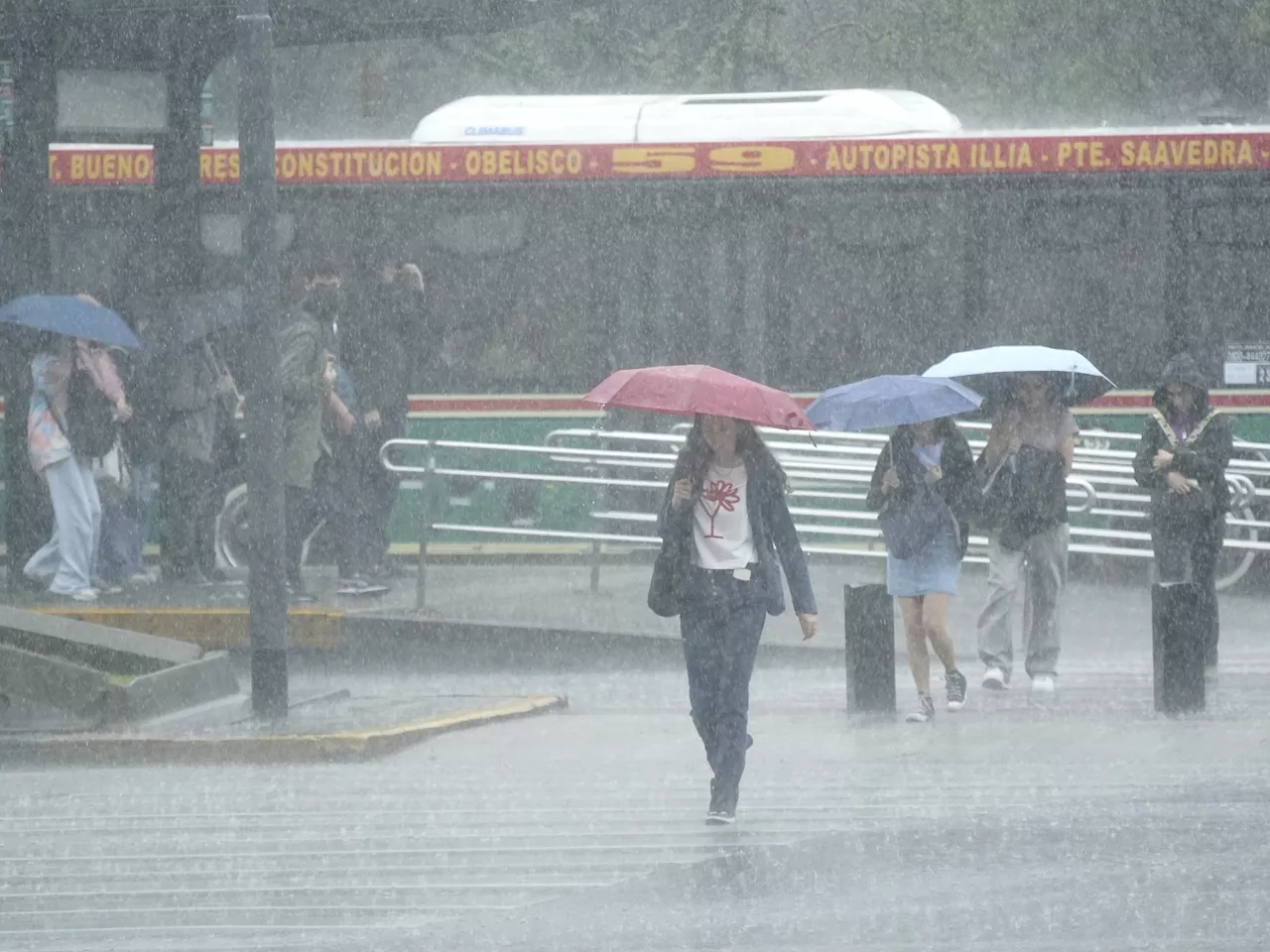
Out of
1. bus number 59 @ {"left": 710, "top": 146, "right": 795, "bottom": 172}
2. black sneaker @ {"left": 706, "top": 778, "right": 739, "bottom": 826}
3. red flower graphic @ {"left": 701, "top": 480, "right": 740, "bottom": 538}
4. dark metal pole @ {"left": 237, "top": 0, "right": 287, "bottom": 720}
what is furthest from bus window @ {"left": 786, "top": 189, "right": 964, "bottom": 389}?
black sneaker @ {"left": 706, "top": 778, "right": 739, "bottom": 826}

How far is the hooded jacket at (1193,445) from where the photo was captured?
1141cm

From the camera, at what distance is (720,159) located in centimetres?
1552

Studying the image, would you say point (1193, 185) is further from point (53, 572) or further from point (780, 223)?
point (53, 572)

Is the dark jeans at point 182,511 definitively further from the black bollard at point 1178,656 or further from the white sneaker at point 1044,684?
the black bollard at point 1178,656

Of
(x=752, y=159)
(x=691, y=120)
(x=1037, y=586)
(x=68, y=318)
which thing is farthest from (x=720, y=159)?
(x=1037, y=586)

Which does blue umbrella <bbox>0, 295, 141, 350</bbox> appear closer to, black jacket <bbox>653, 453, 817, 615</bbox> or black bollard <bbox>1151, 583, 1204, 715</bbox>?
black jacket <bbox>653, 453, 817, 615</bbox>

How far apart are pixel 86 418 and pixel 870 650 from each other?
521 centimetres

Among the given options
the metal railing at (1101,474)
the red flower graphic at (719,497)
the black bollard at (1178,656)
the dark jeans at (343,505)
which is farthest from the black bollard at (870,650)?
the dark jeans at (343,505)

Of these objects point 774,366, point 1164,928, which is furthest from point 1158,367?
point 1164,928

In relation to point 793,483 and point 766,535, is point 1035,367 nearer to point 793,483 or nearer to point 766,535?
point 766,535

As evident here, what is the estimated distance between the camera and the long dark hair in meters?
8.23

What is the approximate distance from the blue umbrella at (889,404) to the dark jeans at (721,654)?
6.35 ft

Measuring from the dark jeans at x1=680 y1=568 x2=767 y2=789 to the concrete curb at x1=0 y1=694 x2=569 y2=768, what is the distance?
218 cm

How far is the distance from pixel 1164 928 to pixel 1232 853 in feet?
3.56
